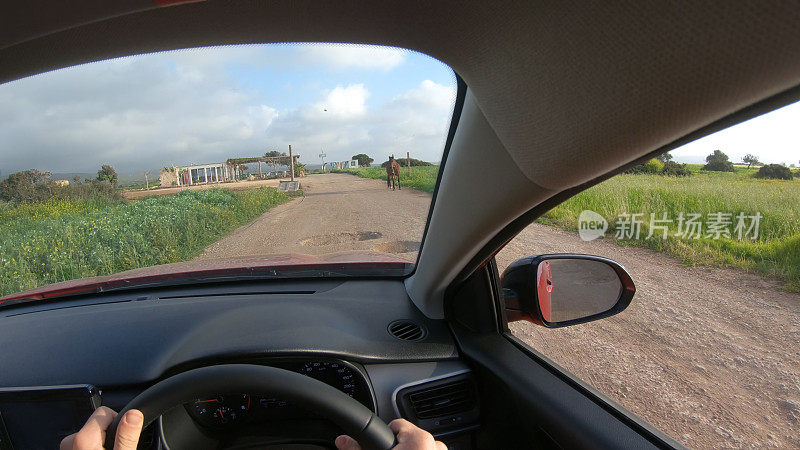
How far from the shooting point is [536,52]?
83cm

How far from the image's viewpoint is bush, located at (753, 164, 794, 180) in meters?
1.25

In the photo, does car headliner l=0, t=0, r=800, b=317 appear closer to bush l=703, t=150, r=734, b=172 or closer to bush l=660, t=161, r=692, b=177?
bush l=660, t=161, r=692, b=177

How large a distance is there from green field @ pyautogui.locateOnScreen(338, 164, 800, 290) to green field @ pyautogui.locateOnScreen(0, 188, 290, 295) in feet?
6.41

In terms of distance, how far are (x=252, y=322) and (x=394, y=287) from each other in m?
0.86

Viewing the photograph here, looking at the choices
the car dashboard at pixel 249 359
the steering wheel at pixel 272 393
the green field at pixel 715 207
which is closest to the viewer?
the steering wheel at pixel 272 393

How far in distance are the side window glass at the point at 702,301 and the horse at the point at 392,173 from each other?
108 cm

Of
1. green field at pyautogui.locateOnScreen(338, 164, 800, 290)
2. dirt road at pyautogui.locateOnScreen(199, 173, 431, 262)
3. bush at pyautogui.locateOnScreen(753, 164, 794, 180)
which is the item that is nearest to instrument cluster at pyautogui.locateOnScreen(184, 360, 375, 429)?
green field at pyautogui.locateOnScreen(338, 164, 800, 290)

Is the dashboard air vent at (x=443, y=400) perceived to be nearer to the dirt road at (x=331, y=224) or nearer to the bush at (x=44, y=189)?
the dirt road at (x=331, y=224)

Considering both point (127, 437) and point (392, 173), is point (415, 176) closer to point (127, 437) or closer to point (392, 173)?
point (392, 173)

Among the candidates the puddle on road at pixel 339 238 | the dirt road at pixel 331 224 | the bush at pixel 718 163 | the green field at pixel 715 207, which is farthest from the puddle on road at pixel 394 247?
the bush at pixel 718 163

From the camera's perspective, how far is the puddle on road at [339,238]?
11.8 feet

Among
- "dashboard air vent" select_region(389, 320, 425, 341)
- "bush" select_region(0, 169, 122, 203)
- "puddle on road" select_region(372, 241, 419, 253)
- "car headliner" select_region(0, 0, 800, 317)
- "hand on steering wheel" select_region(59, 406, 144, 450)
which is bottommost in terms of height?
"dashboard air vent" select_region(389, 320, 425, 341)

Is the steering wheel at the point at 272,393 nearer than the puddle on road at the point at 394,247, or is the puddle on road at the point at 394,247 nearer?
the steering wheel at the point at 272,393

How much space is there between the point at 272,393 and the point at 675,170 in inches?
53.3
